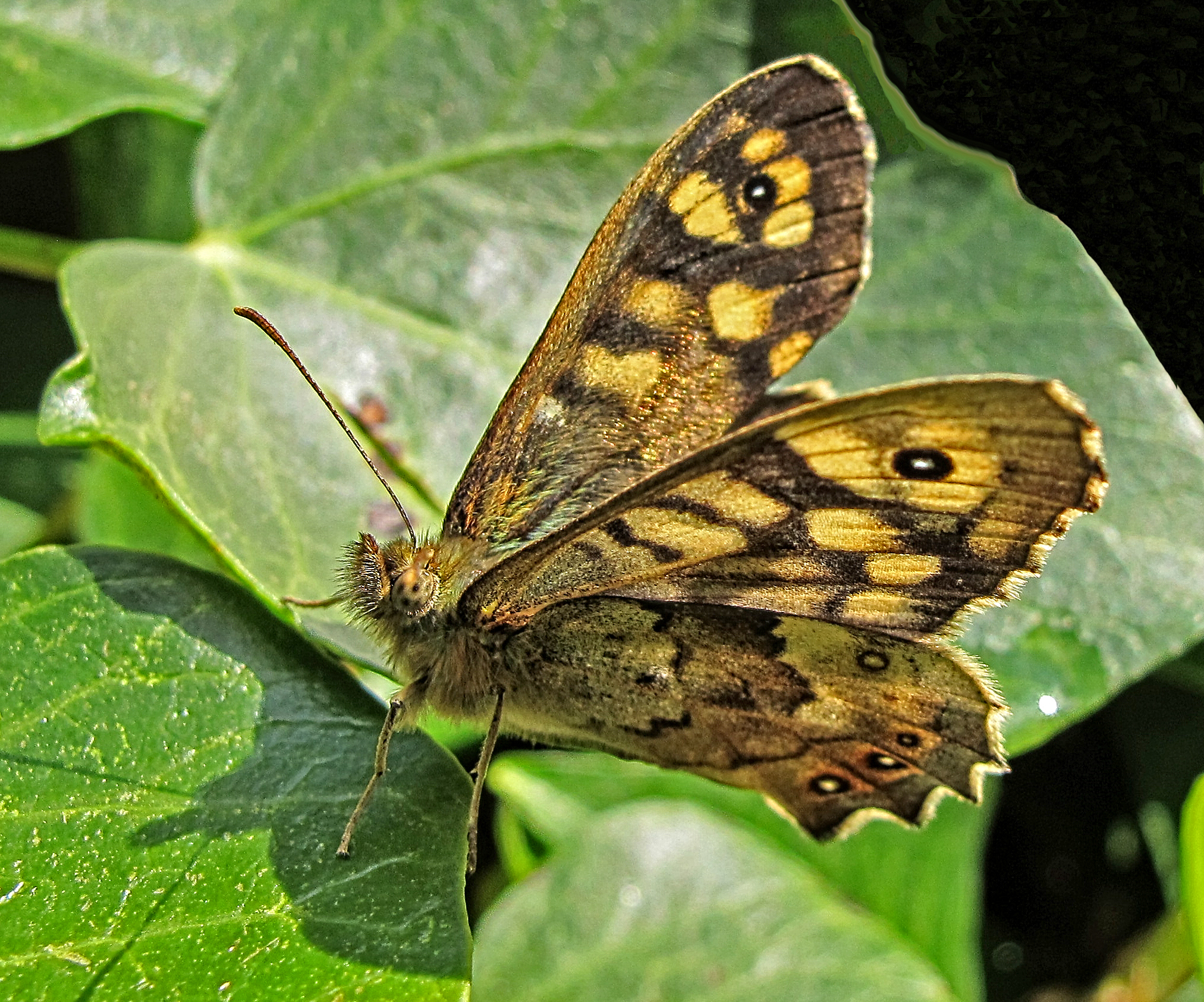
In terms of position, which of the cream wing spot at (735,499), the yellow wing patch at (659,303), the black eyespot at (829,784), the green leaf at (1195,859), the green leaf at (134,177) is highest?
the yellow wing patch at (659,303)

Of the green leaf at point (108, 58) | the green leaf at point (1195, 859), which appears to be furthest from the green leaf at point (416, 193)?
the green leaf at point (1195, 859)

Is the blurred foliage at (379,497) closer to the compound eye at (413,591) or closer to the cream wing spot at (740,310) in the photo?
the compound eye at (413,591)

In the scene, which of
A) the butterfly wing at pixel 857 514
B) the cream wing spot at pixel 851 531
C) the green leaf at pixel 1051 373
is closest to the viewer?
the butterfly wing at pixel 857 514

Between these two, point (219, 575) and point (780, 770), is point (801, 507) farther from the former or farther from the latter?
point (219, 575)

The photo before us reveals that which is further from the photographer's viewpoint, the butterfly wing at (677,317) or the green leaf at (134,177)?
the green leaf at (134,177)

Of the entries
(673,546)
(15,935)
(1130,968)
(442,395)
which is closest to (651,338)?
(673,546)

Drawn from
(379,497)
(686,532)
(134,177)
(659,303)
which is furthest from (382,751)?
(134,177)

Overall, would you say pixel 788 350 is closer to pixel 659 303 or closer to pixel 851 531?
pixel 659 303
